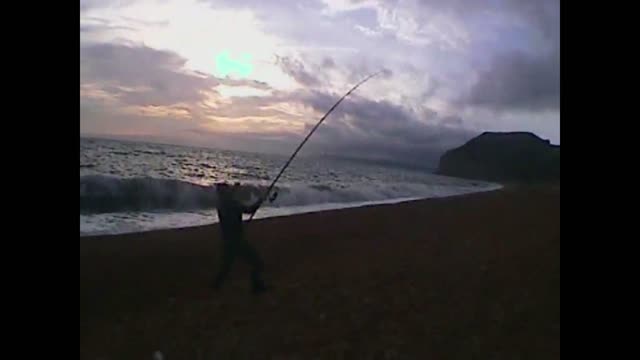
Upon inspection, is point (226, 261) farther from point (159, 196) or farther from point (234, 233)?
point (159, 196)

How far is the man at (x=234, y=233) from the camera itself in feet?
13.9

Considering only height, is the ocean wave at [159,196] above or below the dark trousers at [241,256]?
above

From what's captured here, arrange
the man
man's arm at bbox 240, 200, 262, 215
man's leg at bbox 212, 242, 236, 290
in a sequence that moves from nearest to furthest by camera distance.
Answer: man's arm at bbox 240, 200, 262, 215 < the man < man's leg at bbox 212, 242, 236, 290

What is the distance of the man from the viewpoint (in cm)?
423

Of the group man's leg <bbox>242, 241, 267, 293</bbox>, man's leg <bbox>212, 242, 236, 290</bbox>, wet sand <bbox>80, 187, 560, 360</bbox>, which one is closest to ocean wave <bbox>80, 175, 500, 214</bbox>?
wet sand <bbox>80, 187, 560, 360</bbox>

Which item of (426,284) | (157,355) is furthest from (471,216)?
(157,355)

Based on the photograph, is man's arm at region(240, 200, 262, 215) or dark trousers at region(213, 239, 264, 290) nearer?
man's arm at region(240, 200, 262, 215)

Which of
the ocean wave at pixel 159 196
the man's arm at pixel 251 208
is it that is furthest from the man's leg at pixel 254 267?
the ocean wave at pixel 159 196

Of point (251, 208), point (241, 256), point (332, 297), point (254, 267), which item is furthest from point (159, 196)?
point (332, 297)

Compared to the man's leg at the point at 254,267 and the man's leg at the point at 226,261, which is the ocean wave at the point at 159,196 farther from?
the man's leg at the point at 254,267

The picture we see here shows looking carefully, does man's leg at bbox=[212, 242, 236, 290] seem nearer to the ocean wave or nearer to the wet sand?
the wet sand

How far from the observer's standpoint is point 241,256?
4.43 m
